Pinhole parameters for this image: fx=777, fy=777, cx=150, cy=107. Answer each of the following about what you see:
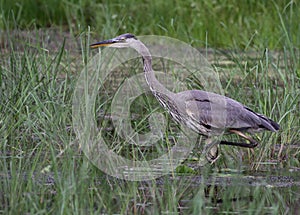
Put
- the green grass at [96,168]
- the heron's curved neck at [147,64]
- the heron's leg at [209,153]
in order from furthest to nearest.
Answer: the heron's curved neck at [147,64] < the heron's leg at [209,153] < the green grass at [96,168]

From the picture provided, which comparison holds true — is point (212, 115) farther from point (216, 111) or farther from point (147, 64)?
point (147, 64)

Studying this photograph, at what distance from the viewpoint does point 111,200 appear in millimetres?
3654

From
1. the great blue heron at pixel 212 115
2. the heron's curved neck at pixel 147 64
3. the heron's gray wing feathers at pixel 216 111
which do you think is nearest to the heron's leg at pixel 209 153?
the great blue heron at pixel 212 115

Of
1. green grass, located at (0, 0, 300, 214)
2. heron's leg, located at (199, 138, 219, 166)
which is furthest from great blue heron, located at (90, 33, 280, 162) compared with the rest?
green grass, located at (0, 0, 300, 214)

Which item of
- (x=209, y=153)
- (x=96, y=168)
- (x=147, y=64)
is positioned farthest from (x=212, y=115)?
(x=96, y=168)

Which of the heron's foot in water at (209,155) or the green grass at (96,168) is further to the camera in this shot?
the heron's foot in water at (209,155)

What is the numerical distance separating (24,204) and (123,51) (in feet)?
14.7

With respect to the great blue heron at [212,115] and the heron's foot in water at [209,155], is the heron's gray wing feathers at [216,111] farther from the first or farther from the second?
the heron's foot in water at [209,155]

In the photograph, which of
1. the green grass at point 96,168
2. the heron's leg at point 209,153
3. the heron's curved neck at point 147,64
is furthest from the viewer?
the heron's curved neck at point 147,64

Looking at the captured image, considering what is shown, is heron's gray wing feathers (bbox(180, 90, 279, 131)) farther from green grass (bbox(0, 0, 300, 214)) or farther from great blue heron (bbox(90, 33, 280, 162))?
green grass (bbox(0, 0, 300, 214))

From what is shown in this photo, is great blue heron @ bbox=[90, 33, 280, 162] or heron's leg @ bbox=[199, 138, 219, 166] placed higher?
great blue heron @ bbox=[90, 33, 280, 162]

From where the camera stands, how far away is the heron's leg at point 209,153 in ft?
16.0

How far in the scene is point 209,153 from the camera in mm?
4992

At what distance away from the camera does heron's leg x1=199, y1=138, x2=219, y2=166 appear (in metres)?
4.88
